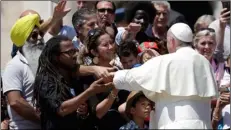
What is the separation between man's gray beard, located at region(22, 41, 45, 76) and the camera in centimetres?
966

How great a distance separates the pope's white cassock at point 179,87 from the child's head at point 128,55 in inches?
45.0

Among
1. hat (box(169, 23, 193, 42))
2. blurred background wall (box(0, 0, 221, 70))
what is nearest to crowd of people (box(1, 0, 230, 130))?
hat (box(169, 23, 193, 42))

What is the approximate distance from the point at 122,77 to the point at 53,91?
68 cm

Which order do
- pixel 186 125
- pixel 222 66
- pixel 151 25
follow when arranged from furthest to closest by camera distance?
pixel 151 25 < pixel 222 66 < pixel 186 125

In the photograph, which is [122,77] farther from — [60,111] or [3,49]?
[3,49]

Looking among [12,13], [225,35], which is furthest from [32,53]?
[225,35]

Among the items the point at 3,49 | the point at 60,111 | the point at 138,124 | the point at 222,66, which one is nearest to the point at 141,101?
the point at 138,124

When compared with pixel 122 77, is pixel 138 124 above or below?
below

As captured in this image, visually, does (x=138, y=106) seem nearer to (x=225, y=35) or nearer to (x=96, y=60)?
(x=96, y=60)

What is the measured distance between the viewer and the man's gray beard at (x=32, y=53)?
9.66m

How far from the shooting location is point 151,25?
37.3 ft

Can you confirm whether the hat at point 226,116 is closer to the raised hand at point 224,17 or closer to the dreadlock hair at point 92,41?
the raised hand at point 224,17

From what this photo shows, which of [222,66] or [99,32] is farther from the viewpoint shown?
[222,66]

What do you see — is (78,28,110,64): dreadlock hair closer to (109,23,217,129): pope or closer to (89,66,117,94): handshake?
(89,66,117,94): handshake
